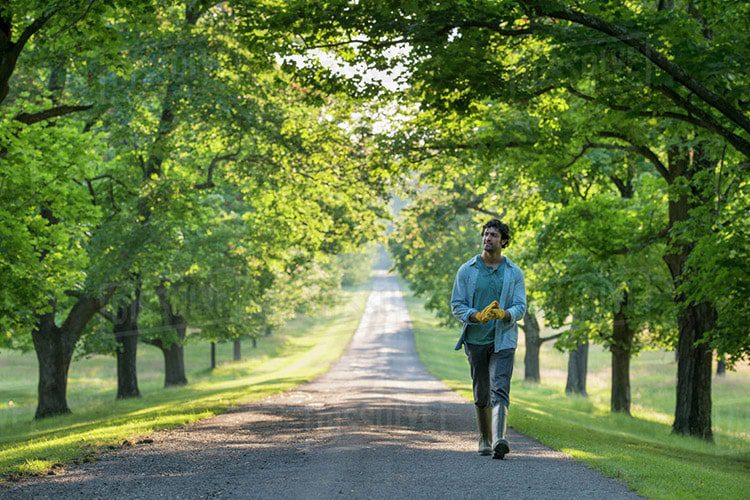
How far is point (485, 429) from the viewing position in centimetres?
880

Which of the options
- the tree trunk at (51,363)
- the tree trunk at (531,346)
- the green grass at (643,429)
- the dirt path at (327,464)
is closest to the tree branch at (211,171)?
the tree trunk at (51,363)

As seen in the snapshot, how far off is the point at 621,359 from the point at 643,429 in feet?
15.9

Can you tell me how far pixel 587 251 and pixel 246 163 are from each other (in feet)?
28.7

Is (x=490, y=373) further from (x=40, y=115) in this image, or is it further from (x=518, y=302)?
(x=40, y=115)

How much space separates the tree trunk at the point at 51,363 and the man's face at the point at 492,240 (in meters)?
18.8

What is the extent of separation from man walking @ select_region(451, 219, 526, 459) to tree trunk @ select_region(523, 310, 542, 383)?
2696 cm

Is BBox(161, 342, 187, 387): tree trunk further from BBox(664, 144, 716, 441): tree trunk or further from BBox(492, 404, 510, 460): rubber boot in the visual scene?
BBox(492, 404, 510, 460): rubber boot

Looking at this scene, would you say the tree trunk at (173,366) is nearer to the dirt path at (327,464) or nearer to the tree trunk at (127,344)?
the tree trunk at (127,344)

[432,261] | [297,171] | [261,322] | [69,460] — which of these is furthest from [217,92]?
[261,322]

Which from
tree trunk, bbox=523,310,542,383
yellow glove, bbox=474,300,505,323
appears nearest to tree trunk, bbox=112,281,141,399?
tree trunk, bbox=523,310,542,383

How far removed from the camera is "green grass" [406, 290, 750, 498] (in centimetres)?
836

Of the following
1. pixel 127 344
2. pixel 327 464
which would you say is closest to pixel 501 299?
pixel 327 464

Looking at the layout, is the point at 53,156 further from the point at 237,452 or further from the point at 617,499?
the point at 617,499

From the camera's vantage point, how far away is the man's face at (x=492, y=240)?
8328 millimetres
